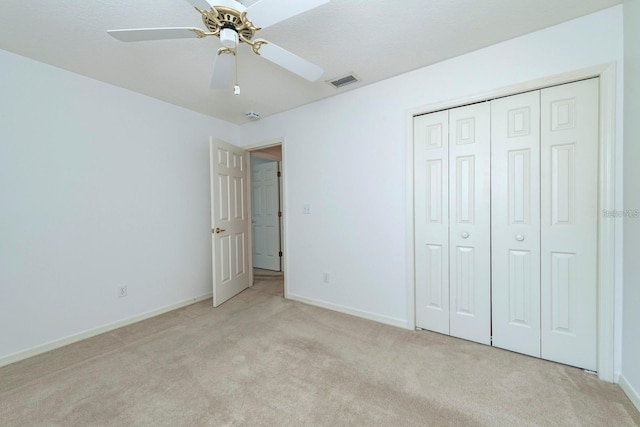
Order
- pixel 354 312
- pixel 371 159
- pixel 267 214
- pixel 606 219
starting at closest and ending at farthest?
pixel 606 219 → pixel 371 159 → pixel 354 312 → pixel 267 214

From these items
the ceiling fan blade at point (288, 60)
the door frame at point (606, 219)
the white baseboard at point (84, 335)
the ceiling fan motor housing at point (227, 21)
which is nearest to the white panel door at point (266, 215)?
the white baseboard at point (84, 335)

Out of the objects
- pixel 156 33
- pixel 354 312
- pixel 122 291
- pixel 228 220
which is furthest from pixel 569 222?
pixel 122 291

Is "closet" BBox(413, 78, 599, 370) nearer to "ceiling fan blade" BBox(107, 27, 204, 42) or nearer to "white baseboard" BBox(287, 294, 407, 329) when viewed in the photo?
"white baseboard" BBox(287, 294, 407, 329)

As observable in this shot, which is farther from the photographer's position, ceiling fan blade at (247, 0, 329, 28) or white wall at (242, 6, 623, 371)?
white wall at (242, 6, 623, 371)

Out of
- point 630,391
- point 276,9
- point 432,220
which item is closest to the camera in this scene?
point 276,9

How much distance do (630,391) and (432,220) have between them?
1504mm

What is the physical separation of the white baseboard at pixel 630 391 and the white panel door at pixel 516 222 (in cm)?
41

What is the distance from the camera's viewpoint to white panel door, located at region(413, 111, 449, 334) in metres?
2.28

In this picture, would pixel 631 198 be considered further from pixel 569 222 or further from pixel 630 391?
pixel 630 391

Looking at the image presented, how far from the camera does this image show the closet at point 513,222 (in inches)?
69.7

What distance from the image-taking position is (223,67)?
5.22 feet

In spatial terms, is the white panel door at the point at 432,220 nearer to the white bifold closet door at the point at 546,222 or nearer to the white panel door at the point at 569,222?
the white bifold closet door at the point at 546,222

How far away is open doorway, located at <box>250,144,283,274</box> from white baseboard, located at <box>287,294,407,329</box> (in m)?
1.68

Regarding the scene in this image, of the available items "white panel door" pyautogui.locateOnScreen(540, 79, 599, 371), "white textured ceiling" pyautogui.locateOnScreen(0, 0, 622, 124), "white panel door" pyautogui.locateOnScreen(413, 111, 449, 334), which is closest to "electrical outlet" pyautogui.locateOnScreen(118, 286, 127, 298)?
"white textured ceiling" pyautogui.locateOnScreen(0, 0, 622, 124)
